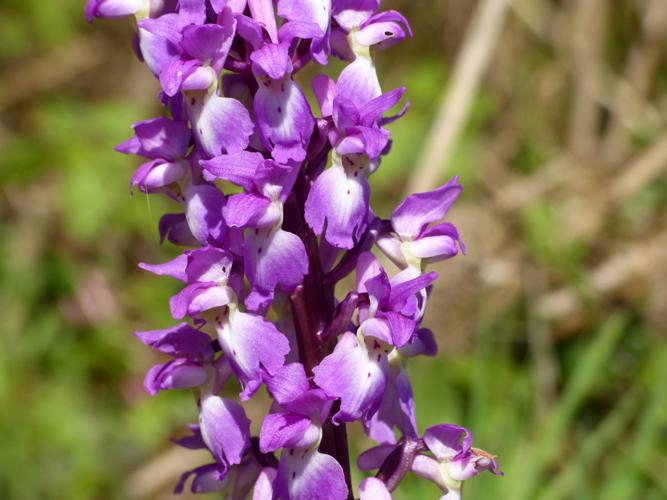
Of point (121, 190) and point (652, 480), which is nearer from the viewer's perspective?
point (652, 480)

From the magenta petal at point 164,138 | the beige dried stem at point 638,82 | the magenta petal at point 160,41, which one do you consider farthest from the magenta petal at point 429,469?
the beige dried stem at point 638,82

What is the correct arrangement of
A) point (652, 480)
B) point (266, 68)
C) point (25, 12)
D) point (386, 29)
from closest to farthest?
point (266, 68) < point (386, 29) < point (652, 480) < point (25, 12)

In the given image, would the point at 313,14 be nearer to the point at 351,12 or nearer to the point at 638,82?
the point at 351,12

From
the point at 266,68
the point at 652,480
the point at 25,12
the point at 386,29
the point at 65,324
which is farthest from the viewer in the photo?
the point at 25,12

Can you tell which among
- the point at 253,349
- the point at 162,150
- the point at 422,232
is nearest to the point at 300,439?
the point at 253,349

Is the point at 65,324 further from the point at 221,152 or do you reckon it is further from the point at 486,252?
the point at 221,152

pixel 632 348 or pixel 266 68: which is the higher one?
pixel 266 68

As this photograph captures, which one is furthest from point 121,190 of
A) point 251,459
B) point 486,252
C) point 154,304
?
point 251,459
